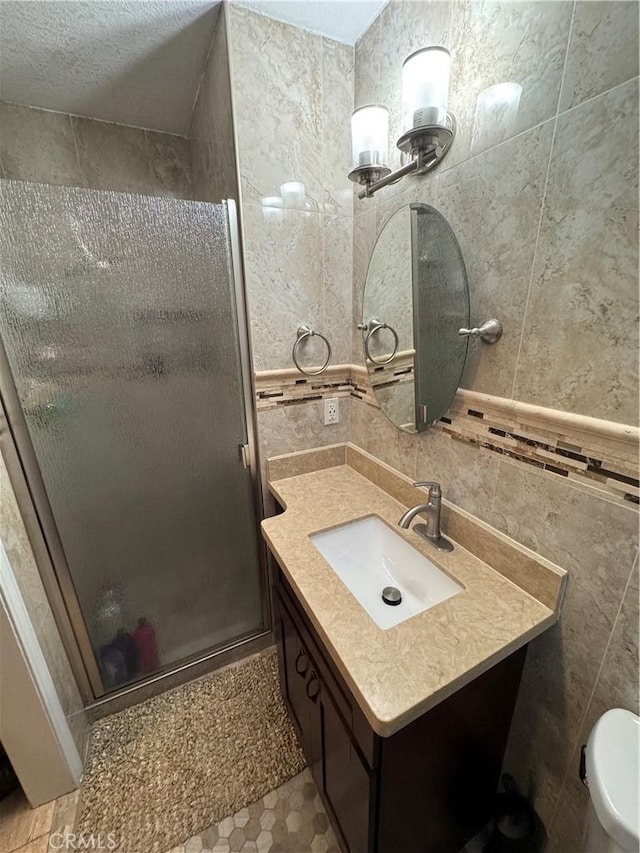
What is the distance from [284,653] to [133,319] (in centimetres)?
126

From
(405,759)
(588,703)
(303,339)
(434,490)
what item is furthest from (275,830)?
(303,339)

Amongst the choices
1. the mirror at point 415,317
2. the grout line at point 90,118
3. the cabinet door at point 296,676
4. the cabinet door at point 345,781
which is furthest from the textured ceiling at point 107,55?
the cabinet door at point 345,781

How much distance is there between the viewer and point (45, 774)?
1.11 m

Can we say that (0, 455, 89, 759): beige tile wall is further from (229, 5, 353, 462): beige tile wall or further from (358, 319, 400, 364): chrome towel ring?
(358, 319, 400, 364): chrome towel ring

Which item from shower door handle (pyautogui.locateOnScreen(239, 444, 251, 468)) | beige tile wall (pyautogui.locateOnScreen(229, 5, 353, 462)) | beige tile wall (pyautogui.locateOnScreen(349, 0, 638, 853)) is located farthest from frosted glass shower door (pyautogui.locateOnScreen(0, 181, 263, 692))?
beige tile wall (pyautogui.locateOnScreen(349, 0, 638, 853))

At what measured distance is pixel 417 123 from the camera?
806 mm

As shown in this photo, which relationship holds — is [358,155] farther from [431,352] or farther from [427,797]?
[427,797]

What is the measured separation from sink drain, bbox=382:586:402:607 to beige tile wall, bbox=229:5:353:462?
0.67 metres

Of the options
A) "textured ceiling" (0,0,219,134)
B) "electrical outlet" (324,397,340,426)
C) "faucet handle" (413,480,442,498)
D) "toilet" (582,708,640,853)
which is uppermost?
"textured ceiling" (0,0,219,134)

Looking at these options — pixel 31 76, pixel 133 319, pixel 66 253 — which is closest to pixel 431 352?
pixel 133 319

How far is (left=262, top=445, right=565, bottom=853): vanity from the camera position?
0.67 meters

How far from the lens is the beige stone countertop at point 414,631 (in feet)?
2.07

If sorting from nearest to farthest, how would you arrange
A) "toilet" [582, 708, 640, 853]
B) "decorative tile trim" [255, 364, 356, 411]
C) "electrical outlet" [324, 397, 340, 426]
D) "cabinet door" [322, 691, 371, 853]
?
1. "toilet" [582, 708, 640, 853]
2. "cabinet door" [322, 691, 371, 853]
3. "decorative tile trim" [255, 364, 356, 411]
4. "electrical outlet" [324, 397, 340, 426]

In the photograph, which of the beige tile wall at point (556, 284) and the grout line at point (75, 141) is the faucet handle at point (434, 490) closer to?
the beige tile wall at point (556, 284)
